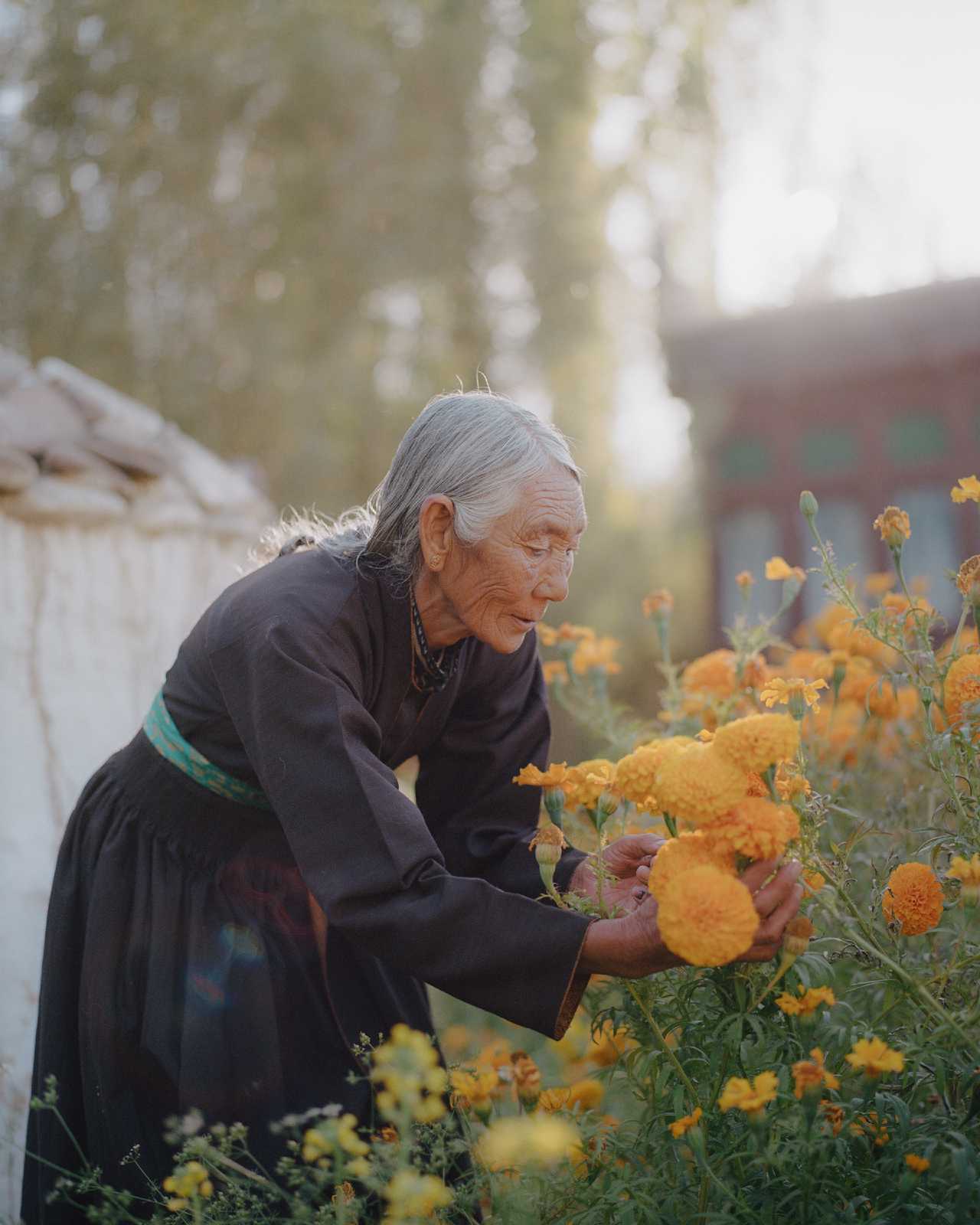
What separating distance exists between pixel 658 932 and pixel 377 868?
0.38m

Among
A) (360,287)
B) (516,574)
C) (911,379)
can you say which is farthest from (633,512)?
(516,574)

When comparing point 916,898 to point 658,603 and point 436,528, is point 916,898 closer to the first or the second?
point 436,528

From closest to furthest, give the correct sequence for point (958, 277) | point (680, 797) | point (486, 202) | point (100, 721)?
point (680, 797), point (100, 721), point (958, 277), point (486, 202)

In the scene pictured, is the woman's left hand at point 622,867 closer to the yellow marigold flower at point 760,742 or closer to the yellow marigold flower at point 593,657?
the yellow marigold flower at point 760,742

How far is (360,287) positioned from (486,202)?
1298mm

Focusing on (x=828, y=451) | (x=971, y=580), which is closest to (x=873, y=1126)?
(x=971, y=580)

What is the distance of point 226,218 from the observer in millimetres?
8219

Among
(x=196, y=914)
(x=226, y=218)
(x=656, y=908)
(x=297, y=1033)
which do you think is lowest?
(x=297, y=1033)

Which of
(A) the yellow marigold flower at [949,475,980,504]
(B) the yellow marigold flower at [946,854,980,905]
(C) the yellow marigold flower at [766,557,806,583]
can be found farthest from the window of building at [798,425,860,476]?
(B) the yellow marigold flower at [946,854,980,905]

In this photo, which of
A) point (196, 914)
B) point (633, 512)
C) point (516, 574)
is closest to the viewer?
point (516, 574)

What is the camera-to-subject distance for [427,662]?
6.25 ft

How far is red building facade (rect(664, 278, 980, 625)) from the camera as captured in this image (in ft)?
21.0

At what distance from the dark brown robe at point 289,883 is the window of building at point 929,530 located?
17.1 ft

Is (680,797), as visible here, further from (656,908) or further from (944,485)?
(944,485)
